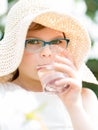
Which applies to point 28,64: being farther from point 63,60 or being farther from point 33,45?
point 63,60

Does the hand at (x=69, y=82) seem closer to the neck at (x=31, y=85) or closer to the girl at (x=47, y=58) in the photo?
the girl at (x=47, y=58)

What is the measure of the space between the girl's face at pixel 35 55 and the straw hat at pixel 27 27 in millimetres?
33

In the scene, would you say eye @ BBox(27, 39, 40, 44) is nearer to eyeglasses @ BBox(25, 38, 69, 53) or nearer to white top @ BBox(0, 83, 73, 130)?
eyeglasses @ BBox(25, 38, 69, 53)

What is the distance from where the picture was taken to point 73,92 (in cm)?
243

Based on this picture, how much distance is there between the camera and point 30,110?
8.30 feet

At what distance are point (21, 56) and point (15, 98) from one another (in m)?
0.18

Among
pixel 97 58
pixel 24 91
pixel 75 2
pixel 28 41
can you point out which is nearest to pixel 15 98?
pixel 24 91

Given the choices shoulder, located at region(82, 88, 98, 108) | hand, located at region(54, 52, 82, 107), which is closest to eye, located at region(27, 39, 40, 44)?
hand, located at region(54, 52, 82, 107)

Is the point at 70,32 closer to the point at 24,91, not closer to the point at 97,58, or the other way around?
the point at 24,91

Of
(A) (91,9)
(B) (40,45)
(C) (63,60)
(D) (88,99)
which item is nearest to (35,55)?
(B) (40,45)

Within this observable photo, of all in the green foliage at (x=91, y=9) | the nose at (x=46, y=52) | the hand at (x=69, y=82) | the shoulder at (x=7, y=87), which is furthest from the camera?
the green foliage at (x=91, y=9)

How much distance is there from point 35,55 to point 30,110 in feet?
0.76

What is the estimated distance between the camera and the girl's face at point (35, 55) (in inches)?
99.8

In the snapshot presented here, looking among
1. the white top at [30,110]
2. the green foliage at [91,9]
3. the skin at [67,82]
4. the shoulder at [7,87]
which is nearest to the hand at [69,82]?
the skin at [67,82]
